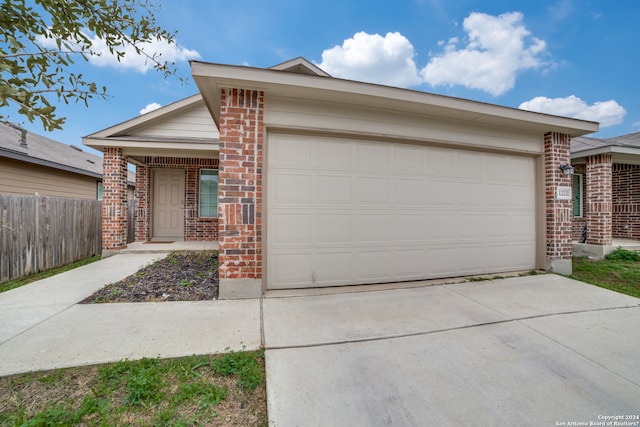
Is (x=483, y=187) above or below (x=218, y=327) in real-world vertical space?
above

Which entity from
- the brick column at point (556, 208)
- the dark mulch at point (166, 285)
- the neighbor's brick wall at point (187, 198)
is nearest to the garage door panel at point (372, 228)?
the dark mulch at point (166, 285)

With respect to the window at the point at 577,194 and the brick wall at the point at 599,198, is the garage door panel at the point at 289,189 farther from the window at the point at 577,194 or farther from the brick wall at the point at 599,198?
the window at the point at 577,194

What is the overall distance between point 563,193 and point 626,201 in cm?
678

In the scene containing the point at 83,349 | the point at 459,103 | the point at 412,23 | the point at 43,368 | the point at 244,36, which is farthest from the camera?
the point at 412,23

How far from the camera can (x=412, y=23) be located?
7.14 metres

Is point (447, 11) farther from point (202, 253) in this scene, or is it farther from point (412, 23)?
point (202, 253)

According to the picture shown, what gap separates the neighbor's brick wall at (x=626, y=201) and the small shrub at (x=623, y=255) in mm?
2658

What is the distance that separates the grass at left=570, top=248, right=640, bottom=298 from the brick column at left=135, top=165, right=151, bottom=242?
37.1ft

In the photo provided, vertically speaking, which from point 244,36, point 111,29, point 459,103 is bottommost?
point 111,29

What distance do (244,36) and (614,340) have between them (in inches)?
317

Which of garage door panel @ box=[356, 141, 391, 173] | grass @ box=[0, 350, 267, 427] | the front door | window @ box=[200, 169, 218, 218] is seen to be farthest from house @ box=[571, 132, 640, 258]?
the front door

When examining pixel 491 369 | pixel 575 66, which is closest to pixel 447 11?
pixel 575 66

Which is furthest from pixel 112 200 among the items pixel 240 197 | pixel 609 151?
pixel 609 151

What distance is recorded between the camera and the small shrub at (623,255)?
6645 mm
